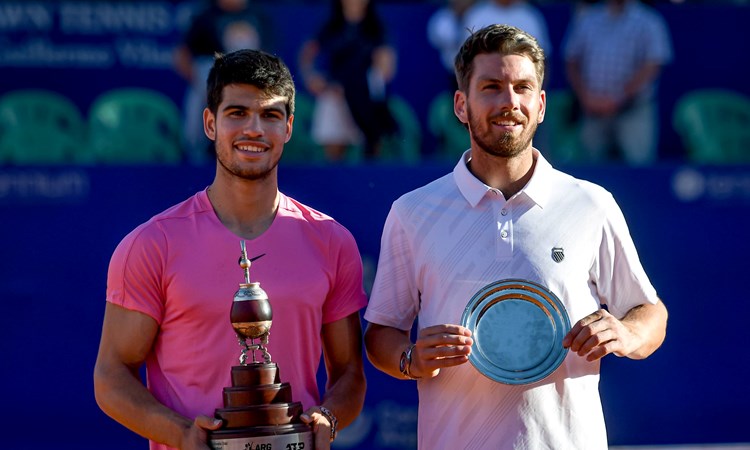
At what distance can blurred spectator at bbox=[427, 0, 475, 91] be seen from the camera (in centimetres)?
894

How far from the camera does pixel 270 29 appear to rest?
8.78 metres

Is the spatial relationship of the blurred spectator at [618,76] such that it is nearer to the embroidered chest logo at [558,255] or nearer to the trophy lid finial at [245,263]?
the embroidered chest logo at [558,255]

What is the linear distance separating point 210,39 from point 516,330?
525 centimetres

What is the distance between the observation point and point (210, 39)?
8.61m

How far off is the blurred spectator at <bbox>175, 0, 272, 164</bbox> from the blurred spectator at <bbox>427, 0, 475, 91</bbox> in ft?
4.11

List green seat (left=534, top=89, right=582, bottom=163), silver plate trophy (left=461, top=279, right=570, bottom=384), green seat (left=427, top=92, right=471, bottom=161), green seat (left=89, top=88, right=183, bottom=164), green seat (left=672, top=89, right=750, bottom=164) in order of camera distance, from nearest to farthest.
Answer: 1. silver plate trophy (left=461, top=279, right=570, bottom=384)
2. green seat (left=89, top=88, right=183, bottom=164)
3. green seat (left=427, top=92, right=471, bottom=161)
4. green seat (left=534, top=89, right=582, bottom=163)
5. green seat (left=672, top=89, right=750, bottom=164)

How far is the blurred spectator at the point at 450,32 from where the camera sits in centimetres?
894

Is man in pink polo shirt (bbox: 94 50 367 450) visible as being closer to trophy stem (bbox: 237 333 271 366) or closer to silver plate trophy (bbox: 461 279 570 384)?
trophy stem (bbox: 237 333 271 366)

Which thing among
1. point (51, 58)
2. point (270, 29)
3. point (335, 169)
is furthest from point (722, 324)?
point (51, 58)

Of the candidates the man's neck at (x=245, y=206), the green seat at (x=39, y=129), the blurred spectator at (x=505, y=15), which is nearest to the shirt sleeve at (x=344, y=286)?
the man's neck at (x=245, y=206)

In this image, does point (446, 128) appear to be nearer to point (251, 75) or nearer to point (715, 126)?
point (715, 126)

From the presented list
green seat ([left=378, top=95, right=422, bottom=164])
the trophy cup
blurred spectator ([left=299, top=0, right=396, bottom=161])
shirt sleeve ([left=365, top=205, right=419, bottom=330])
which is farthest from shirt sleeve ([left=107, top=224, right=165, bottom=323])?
green seat ([left=378, top=95, right=422, bottom=164])

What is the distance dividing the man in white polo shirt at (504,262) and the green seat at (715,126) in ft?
19.0

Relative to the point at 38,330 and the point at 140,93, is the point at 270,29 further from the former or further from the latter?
the point at 38,330
